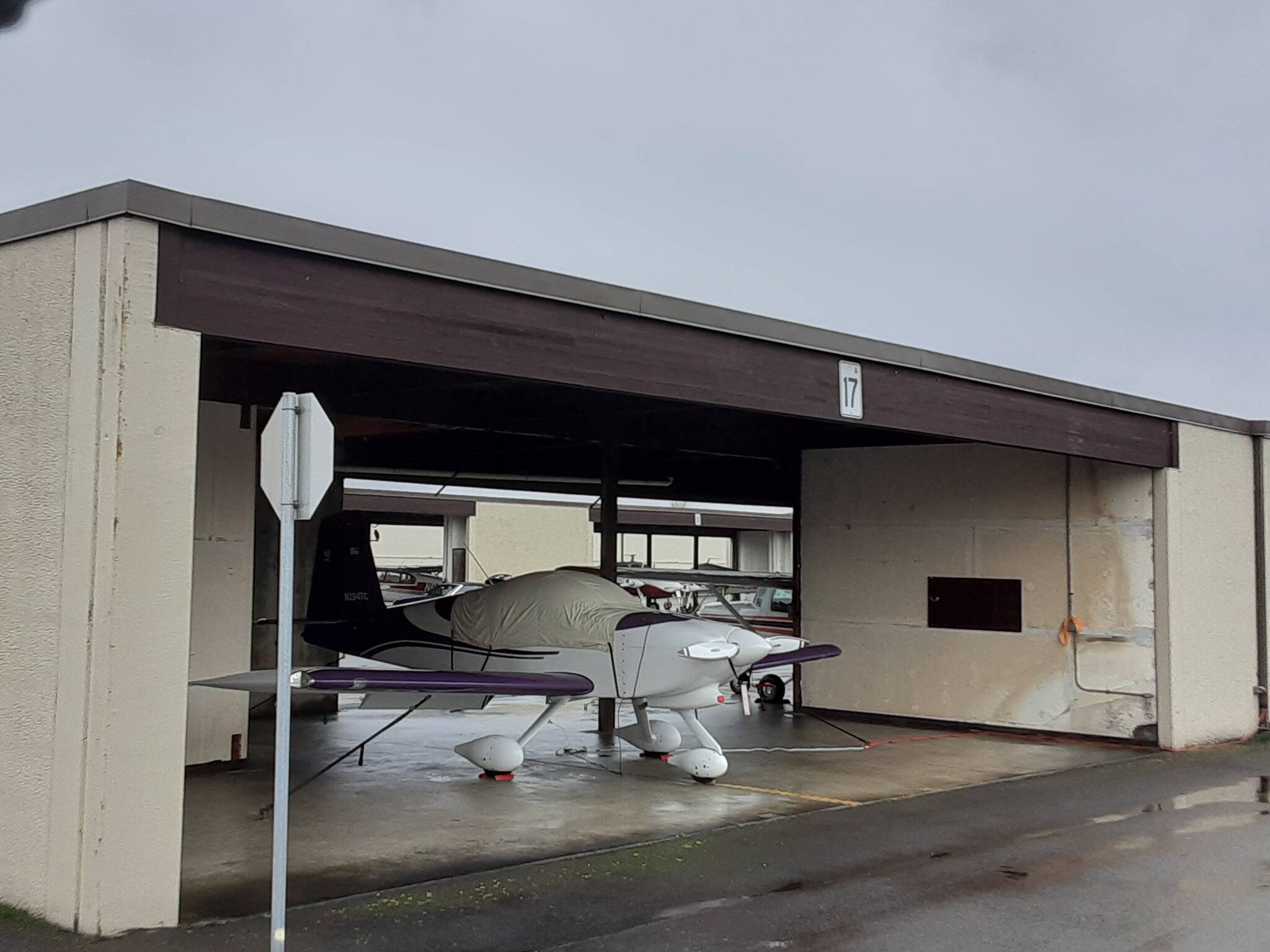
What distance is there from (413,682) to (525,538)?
1707 inches

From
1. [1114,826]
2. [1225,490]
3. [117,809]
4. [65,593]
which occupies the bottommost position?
[1114,826]

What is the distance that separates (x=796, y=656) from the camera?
1186 cm

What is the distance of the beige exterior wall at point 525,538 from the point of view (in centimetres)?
5078

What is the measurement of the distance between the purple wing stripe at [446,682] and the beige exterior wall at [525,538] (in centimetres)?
3932

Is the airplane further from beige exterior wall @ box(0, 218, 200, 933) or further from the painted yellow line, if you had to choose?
beige exterior wall @ box(0, 218, 200, 933)

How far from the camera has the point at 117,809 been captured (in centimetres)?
575

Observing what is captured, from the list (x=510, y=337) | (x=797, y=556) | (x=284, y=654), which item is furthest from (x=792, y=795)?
(x=797, y=556)

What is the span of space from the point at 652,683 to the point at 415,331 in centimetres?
473

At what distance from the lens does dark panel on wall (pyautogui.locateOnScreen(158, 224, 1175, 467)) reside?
20.7ft

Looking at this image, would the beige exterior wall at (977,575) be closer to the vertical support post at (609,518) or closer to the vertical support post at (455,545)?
the vertical support post at (609,518)

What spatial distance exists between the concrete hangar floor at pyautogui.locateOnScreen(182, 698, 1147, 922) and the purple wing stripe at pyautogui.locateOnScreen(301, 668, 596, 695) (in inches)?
38.1

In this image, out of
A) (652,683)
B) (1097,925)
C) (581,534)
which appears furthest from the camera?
(581,534)

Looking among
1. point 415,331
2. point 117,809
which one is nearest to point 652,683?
point 415,331

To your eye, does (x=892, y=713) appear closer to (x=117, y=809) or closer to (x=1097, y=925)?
(x=1097, y=925)
